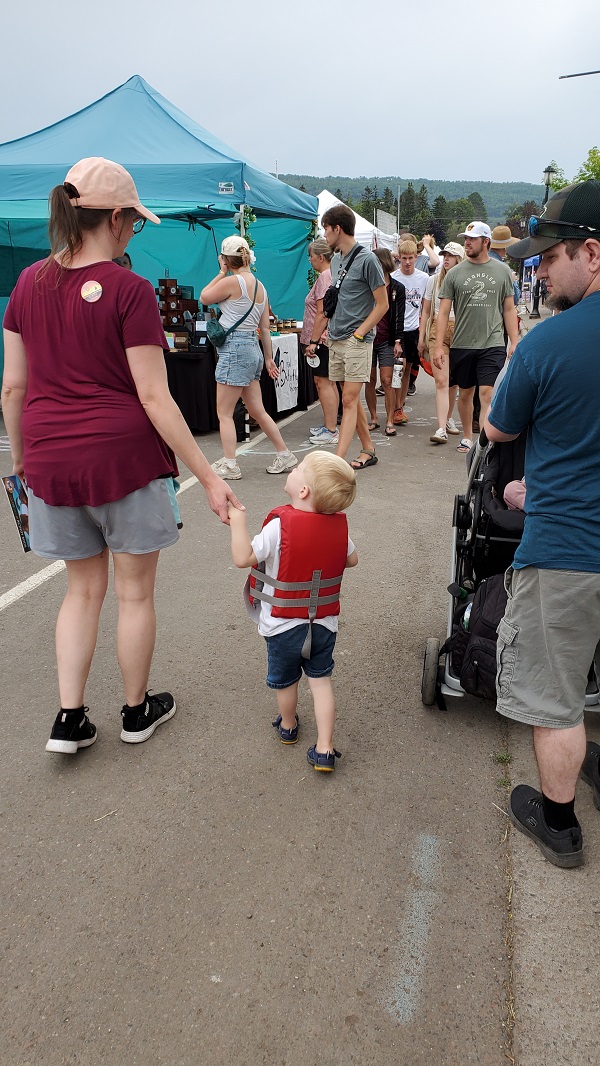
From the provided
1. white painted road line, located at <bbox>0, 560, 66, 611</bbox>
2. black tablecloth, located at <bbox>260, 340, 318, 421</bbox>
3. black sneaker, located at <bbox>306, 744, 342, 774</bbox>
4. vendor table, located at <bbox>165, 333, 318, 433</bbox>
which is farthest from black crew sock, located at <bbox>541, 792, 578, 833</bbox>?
black tablecloth, located at <bbox>260, 340, 318, 421</bbox>

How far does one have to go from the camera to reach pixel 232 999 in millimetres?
1880

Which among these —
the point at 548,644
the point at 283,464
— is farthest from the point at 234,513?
the point at 283,464

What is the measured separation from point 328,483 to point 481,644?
918 millimetres

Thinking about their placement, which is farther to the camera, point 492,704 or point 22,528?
point 492,704

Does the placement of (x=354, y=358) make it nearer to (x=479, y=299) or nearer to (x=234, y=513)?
(x=479, y=299)

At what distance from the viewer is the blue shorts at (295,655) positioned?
8.73 ft

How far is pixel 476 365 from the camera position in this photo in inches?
279

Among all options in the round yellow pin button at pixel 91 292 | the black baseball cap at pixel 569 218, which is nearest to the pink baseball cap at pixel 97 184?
the round yellow pin button at pixel 91 292

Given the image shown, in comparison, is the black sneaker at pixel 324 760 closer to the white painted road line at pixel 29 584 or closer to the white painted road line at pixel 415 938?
the white painted road line at pixel 415 938

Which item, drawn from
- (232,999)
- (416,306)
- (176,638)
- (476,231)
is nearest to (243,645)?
(176,638)

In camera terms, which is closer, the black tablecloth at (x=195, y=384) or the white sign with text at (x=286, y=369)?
the black tablecloth at (x=195, y=384)

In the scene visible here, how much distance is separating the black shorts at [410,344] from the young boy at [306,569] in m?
6.97

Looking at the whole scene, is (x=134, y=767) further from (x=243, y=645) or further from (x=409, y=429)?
(x=409, y=429)

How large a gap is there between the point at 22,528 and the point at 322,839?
1.60 metres
